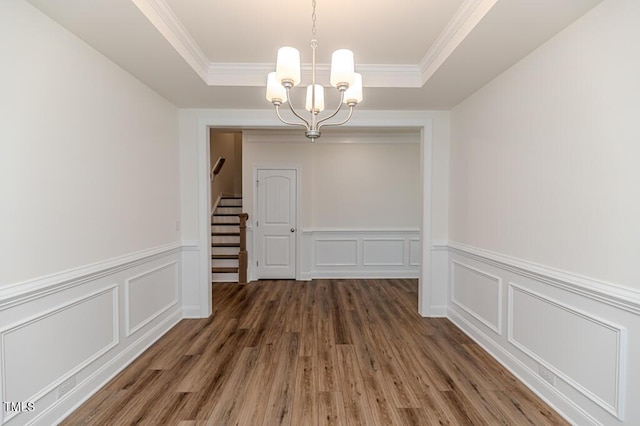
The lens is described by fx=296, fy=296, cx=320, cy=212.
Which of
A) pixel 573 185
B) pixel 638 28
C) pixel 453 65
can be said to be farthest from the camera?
pixel 453 65

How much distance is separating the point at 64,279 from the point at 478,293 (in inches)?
137

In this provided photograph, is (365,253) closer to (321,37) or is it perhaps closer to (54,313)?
(321,37)

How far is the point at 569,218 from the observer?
1922 millimetres

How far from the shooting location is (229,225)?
621 cm

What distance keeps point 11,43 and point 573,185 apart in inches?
133

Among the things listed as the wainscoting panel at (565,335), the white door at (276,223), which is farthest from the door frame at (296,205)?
the wainscoting panel at (565,335)

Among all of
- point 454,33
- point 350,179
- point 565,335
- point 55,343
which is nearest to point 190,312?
point 55,343

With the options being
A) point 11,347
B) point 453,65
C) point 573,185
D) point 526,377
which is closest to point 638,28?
point 573,185

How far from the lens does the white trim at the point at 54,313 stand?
1.55 meters

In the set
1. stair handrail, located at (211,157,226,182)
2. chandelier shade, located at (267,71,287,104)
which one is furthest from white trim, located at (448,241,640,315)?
stair handrail, located at (211,157,226,182)

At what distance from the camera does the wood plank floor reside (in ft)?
6.28

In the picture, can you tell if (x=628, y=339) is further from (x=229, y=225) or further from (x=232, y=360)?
(x=229, y=225)

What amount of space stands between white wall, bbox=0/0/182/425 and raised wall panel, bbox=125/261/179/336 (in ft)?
0.05

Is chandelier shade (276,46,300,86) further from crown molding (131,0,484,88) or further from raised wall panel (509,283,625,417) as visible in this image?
raised wall panel (509,283,625,417)
